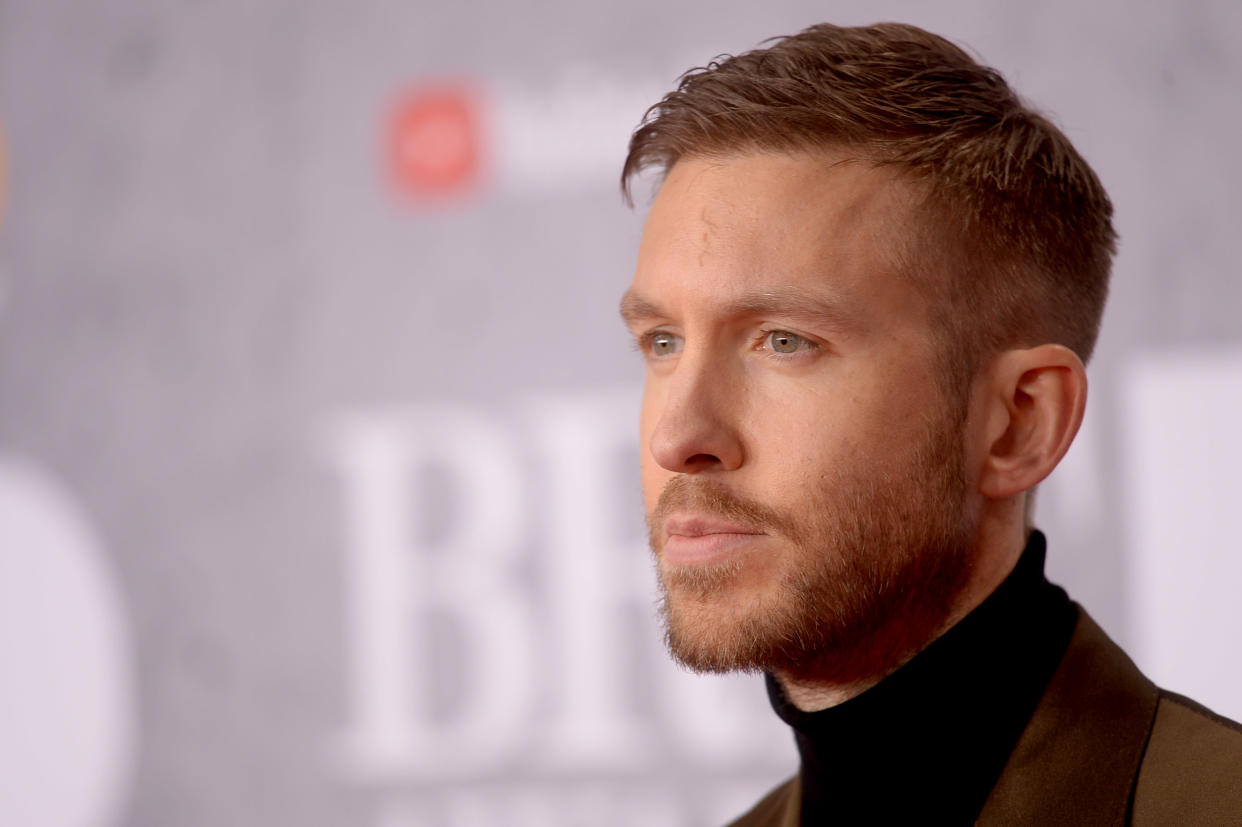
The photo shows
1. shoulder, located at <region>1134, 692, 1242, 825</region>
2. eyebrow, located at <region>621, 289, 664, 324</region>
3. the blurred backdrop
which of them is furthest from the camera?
the blurred backdrop

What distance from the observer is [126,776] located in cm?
260

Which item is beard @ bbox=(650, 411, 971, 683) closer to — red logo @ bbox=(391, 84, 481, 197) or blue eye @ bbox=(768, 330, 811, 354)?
blue eye @ bbox=(768, 330, 811, 354)

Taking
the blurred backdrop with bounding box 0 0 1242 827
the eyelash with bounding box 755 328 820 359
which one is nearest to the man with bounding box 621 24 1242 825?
the eyelash with bounding box 755 328 820 359

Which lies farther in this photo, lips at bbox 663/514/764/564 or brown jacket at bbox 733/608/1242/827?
lips at bbox 663/514/764/564

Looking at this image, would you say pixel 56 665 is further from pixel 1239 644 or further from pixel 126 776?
pixel 1239 644

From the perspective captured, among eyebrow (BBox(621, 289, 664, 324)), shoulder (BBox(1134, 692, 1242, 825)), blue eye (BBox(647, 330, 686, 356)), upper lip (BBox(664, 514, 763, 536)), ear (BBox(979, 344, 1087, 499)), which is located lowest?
shoulder (BBox(1134, 692, 1242, 825))

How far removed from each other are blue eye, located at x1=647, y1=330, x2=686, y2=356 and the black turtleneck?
0.41 metres

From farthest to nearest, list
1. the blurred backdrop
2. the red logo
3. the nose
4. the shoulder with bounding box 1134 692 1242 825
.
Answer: the red logo < the blurred backdrop < the nose < the shoulder with bounding box 1134 692 1242 825

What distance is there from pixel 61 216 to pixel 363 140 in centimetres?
74

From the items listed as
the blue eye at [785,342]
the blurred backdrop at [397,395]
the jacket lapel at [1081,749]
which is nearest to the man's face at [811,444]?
the blue eye at [785,342]

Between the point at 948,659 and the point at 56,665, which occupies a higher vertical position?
the point at 56,665

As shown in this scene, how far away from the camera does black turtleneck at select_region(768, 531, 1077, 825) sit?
3.83 feet

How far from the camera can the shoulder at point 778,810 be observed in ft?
4.40

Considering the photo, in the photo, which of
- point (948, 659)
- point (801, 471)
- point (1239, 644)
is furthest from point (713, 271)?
point (1239, 644)
